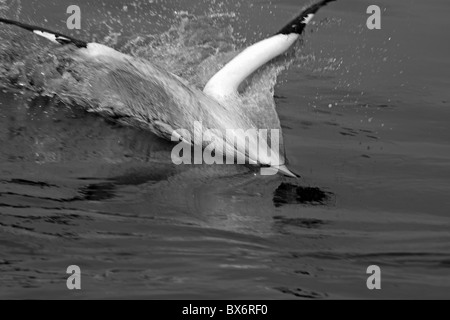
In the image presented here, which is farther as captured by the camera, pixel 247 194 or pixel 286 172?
pixel 286 172

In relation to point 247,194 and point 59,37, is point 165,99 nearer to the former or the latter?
point 59,37

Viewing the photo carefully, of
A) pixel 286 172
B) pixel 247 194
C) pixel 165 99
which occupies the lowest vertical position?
pixel 247 194

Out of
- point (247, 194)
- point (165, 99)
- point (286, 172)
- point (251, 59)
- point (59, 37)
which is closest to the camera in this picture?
point (247, 194)

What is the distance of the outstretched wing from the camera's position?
30.7 feet

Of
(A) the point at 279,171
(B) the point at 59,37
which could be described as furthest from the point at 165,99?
(A) the point at 279,171

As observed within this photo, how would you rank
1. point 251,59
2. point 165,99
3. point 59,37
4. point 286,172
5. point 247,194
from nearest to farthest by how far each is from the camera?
point 247,194 < point 286,172 < point 59,37 < point 165,99 < point 251,59

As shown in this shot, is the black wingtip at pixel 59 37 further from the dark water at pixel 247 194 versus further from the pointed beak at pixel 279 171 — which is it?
the pointed beak at pixel 279 171

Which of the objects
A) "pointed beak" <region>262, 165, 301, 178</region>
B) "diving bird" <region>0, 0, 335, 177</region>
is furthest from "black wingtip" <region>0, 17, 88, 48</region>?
"pointed beak" <region>262, 165, 301, 178</region>

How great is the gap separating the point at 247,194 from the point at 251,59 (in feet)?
6.28

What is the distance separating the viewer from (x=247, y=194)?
26.1 ft

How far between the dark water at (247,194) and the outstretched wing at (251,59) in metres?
0.48

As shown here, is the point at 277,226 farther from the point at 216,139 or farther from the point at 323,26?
the point at 323,26

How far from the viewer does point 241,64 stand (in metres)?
9.48
